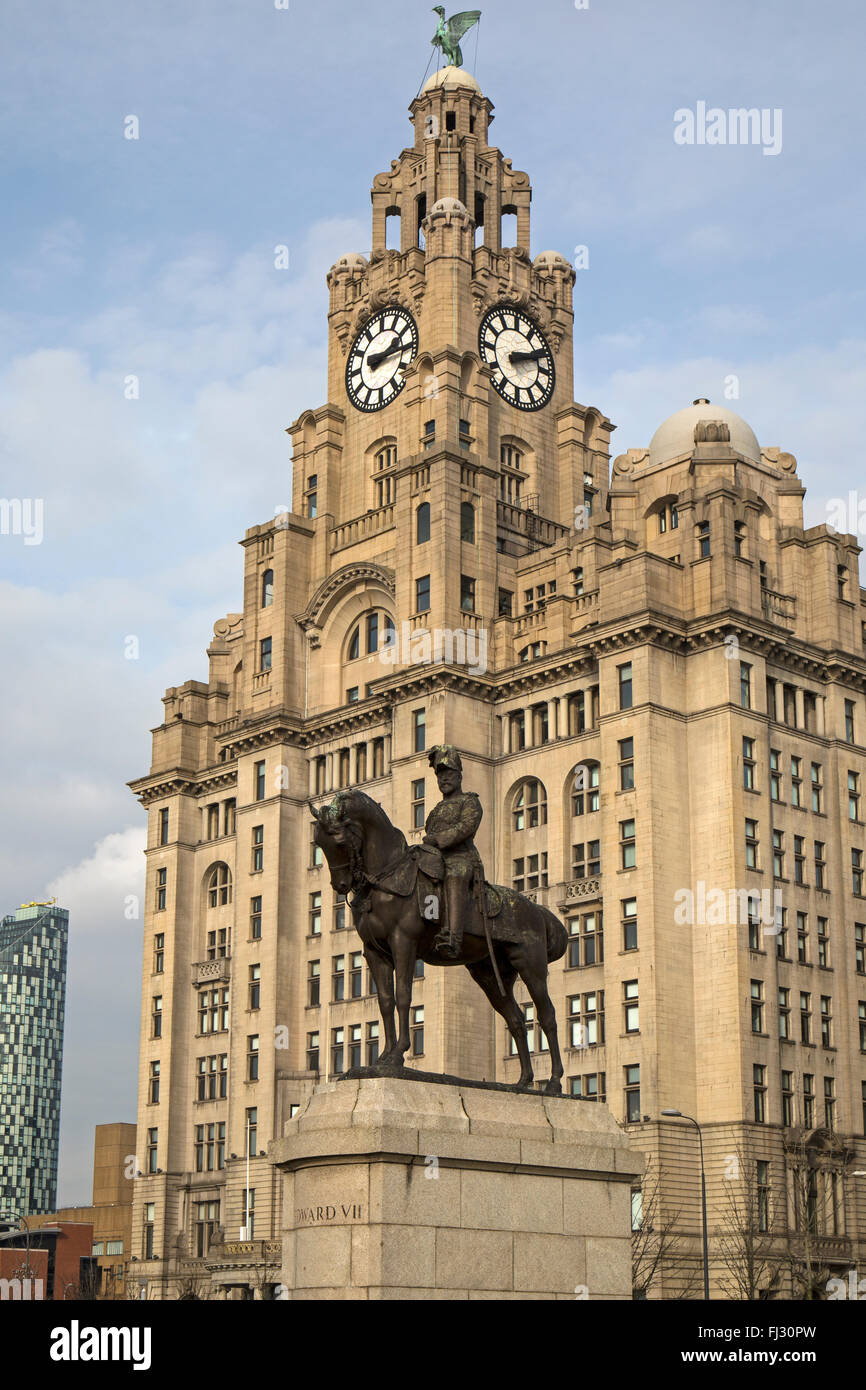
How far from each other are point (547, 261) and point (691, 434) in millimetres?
23104

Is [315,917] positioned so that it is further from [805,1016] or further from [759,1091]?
[759,1091]

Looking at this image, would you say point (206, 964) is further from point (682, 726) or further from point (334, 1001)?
point (682, 726)

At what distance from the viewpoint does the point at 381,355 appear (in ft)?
351

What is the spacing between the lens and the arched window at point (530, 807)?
8869 cm

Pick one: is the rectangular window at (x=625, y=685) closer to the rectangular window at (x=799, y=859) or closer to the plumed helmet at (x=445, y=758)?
the rectangular window at (x=799, y=859)

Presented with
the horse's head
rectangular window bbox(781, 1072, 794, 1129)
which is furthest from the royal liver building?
the horse's head

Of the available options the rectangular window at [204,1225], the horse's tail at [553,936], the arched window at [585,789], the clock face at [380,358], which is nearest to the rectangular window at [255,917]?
the rectangular window at [204,1225]

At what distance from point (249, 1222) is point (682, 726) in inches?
1418

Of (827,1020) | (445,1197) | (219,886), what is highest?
(219,886)

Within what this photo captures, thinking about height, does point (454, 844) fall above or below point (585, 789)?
below

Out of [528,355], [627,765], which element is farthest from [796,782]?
[528,355]

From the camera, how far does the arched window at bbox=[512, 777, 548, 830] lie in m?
88.7

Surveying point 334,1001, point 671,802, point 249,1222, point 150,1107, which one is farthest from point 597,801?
point 150,1107
